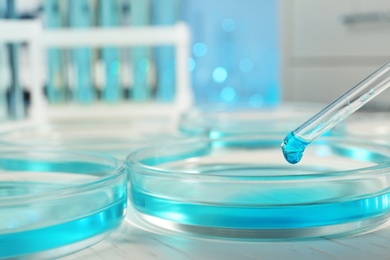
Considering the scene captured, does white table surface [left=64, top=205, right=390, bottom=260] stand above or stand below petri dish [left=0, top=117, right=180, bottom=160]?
above

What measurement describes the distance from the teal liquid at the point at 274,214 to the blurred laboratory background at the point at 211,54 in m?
0.50

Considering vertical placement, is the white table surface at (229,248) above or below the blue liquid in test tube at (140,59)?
below

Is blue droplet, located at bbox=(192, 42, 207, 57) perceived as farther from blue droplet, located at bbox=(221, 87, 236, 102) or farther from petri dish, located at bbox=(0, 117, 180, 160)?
petri dish, located at bbox=(0, 117, 180, 160)

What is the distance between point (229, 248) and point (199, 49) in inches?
56.8

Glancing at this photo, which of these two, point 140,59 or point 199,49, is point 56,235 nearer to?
point 140,59

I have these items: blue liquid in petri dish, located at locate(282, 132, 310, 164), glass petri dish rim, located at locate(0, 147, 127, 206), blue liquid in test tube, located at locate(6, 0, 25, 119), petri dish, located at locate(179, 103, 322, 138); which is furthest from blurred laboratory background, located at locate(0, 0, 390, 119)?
blue liquid in petri dish, located at locate(282, 132, 310, 164)

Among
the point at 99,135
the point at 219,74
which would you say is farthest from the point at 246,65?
the point at 99,135

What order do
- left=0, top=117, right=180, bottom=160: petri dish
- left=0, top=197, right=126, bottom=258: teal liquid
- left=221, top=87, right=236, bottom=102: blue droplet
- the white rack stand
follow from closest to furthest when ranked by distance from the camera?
left=0, top=197, right=126, bottom=258: teal liquid < left=0, top=117, right=180, bottom=160: petri dish < the white rack stand < left=221, top=87, right=236, bottom=102: blue droplet

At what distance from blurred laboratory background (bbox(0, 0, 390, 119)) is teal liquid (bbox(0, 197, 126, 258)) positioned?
49 cm

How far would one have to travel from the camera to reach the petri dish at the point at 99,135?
1.91 ft

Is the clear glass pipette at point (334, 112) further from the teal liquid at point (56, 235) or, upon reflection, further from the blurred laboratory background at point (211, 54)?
the blurred laboratory background at point (211, 54)

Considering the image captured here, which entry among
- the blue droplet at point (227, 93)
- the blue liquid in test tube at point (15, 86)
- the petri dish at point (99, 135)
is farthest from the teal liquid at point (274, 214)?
the blue droplet at point (227, 93)

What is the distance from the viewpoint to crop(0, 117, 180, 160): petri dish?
0.58 m

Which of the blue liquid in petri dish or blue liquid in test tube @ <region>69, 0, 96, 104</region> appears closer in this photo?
the blue liquid in petri dish
